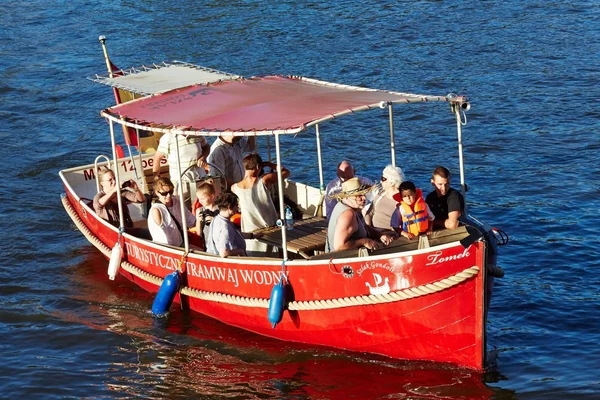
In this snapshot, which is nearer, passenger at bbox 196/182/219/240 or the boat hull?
the boat hull

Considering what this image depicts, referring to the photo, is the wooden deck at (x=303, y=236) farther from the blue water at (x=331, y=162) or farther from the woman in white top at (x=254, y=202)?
the blue water at (x=331, y=162)

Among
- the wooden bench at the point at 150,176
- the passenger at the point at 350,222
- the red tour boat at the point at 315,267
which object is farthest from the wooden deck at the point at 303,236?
the wooden bench at the point at 150,176

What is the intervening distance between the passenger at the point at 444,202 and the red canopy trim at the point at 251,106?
99 cm

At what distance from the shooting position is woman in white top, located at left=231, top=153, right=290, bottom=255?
1281 cm

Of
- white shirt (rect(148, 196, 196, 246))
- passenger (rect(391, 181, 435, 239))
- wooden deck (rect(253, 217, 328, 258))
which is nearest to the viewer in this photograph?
passenger (rect(391, 181, 435, 239))

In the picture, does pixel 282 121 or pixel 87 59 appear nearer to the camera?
pixel 282 121

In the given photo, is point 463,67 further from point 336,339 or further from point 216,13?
point 336,339

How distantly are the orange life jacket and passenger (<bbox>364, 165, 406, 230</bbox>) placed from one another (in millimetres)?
553

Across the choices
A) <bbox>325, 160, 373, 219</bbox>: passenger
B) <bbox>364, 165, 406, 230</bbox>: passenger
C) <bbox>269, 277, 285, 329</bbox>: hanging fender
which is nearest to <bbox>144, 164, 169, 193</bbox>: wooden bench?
<bbox>325, 160, 373, 219</bbox>: passenger

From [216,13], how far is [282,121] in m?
22.9

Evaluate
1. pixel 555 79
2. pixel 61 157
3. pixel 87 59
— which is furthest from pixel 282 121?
pixel 87 59

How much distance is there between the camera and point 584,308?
13.6 meters

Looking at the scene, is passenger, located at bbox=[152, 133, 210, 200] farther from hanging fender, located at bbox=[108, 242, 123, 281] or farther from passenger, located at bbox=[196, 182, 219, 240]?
hanging fender, located at bbox=[108, 242, 123, 281]

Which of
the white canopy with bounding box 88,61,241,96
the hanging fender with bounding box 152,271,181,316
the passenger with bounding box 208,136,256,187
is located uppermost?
the white canopy with bounding box 88,61,241,96
